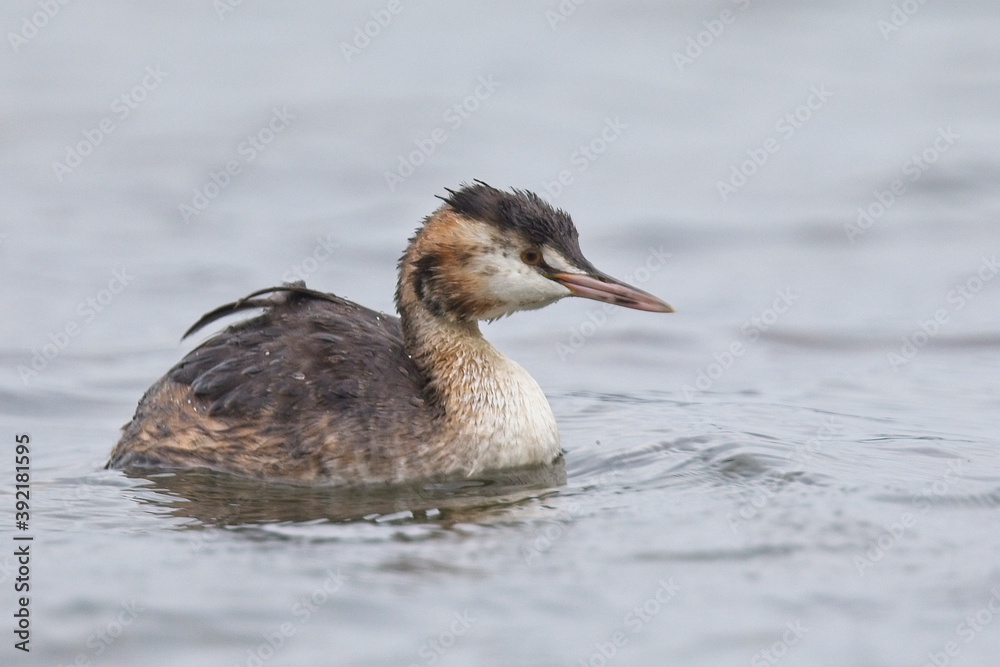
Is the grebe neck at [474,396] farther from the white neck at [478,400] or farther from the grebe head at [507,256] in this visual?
the grebe head at [507,256]

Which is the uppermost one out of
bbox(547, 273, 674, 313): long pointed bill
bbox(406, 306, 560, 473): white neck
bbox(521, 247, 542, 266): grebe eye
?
bbox(521, 247, 542, 266): grebe eye

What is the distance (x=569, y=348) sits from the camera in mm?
11469

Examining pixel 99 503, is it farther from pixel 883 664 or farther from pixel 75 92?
pixel 75 92

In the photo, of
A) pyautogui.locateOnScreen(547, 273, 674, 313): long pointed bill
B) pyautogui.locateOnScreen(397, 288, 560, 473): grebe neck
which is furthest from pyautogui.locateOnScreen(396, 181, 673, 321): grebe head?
pyautogui.locateOnScreen(397, 288, 560, 473): grebe neck

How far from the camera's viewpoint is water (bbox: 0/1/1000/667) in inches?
242

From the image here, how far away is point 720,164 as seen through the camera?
15.1m

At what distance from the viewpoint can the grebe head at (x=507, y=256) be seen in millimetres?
8227

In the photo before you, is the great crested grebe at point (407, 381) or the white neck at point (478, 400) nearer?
the great crested grebe at point (407, 381)

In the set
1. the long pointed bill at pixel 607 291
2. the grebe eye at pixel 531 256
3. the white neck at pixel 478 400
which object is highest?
the grebe eye at pixel 531 256

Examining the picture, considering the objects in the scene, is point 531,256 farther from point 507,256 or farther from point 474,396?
point 474,396

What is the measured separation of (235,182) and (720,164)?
4.55m

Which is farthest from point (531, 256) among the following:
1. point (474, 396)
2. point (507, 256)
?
point (474, 396)

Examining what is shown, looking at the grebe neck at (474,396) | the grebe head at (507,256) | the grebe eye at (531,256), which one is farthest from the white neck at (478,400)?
the grebe eye at (531,256)

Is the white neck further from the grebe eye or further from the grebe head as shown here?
the grebe eye
